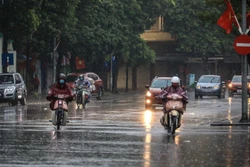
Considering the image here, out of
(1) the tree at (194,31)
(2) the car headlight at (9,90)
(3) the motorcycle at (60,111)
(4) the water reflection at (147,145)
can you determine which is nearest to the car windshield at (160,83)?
(2) the car headlight at (9,90)

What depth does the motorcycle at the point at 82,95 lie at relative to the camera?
40188 mm

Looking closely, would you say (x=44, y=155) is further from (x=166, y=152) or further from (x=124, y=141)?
(x=124, y=141)

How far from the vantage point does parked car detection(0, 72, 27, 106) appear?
1705 inches

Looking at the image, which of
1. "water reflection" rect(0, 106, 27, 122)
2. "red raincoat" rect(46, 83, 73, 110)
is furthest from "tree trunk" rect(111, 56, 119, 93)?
"red raincoat" rect(46, 83, 73, 110)

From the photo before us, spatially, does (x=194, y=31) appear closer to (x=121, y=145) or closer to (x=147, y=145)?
(x=147, y=145)

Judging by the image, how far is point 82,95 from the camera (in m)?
40.5

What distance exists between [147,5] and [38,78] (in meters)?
13.5

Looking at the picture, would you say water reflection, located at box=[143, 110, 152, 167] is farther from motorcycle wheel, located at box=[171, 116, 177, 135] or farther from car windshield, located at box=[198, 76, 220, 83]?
car windshield, located at box=[198, 76, 220, 83]

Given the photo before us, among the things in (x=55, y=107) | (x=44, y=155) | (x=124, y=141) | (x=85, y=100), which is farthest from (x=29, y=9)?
(x=44, y=155)

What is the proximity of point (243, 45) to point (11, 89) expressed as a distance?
19.1 metres

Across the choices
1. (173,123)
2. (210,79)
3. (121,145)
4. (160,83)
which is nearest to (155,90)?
(160,83)

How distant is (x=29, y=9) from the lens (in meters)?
51.8

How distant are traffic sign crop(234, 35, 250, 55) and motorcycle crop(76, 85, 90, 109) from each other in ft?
46.4

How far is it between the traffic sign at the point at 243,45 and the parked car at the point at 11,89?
18.8m
